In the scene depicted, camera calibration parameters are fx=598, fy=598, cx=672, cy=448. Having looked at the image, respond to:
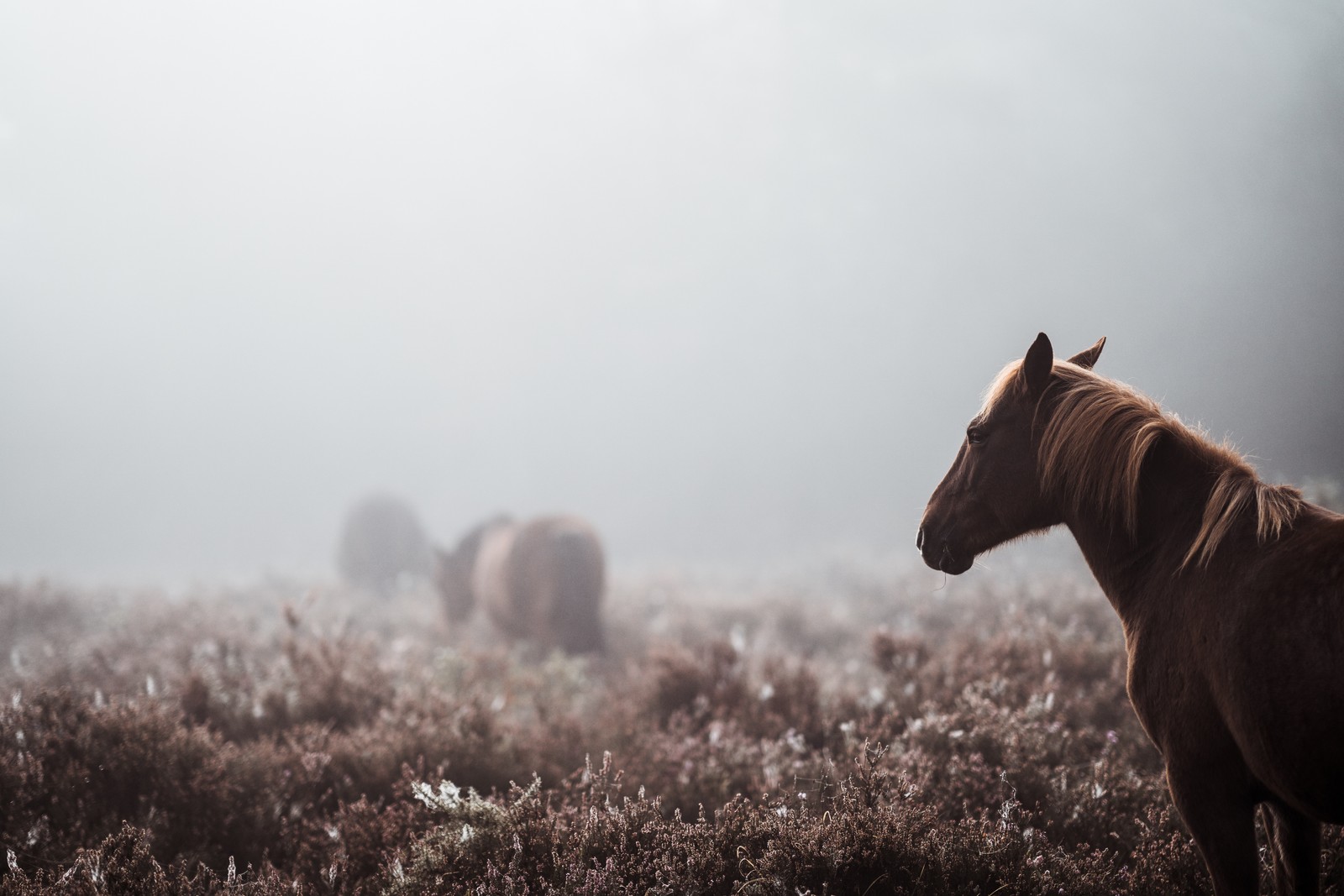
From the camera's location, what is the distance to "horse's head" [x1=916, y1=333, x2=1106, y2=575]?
2.31 meters

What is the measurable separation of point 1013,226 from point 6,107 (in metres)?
71.0

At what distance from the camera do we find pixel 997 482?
2391 mm

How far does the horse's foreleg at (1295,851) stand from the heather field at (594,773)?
35 cm

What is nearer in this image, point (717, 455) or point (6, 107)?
point (6, 107)

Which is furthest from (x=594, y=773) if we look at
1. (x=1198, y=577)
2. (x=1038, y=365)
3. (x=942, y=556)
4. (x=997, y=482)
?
(x=1038, y=365)

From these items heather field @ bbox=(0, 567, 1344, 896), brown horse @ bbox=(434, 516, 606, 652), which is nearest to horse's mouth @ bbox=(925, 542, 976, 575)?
heather field @ bbox=(0, 567, 1344, 896)

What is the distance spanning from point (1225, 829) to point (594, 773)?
2250mm

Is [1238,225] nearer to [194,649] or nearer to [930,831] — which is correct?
[930,831]

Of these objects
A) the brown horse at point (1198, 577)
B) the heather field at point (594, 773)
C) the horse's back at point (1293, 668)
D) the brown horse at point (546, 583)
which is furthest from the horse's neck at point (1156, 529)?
the brown horse at point (546, 583)

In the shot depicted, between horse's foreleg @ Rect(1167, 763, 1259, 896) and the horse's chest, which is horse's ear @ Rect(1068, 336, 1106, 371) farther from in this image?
horse's foreleg @ Rect(1167, 763, 1259, 896)

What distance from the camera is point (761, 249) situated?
73.9 metres

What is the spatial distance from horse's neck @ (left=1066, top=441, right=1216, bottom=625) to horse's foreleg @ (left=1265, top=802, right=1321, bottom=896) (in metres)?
0.70

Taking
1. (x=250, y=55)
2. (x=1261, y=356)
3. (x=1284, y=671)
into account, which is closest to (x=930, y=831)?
(x=1284, y=671)

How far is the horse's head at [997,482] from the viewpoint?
2314mm
